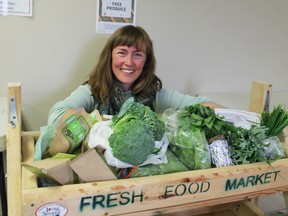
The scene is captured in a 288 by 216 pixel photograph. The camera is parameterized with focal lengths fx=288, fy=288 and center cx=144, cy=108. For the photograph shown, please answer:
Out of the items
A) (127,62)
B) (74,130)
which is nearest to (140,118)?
(74,130)

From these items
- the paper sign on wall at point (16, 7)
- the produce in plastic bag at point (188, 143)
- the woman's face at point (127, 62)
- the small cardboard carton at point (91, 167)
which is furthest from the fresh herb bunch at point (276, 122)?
the paper sign on wall at point (16, 7)

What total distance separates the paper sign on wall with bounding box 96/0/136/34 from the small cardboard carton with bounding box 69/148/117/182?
40.5 inches

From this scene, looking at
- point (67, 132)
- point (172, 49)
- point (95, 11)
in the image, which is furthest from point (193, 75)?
point (67, 132)

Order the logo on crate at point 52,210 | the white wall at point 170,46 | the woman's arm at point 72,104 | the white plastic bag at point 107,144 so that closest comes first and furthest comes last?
the logo on crate at point 52,210 < the white plastic bag at point 107,144 < the woman's arm at point 72,104 < the white wall at point 170,46

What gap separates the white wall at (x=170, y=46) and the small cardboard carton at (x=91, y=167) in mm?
972

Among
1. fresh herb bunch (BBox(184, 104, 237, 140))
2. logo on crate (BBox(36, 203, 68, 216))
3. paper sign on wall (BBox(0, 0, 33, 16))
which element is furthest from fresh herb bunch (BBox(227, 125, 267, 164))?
paper sign on wall (BBox(0, 0, 33, 16))

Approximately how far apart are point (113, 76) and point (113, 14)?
37cm

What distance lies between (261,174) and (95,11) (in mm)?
1170

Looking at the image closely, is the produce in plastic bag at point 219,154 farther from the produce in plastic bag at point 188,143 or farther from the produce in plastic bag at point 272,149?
the produce in plastic bag at point 272,149

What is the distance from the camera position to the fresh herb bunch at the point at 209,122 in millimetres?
899

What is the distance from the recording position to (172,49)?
1.77 metres

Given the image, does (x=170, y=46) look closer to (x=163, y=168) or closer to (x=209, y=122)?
(x=209, y=122)

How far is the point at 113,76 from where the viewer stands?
4.85ft

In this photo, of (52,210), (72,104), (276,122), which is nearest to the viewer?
(52,210)
